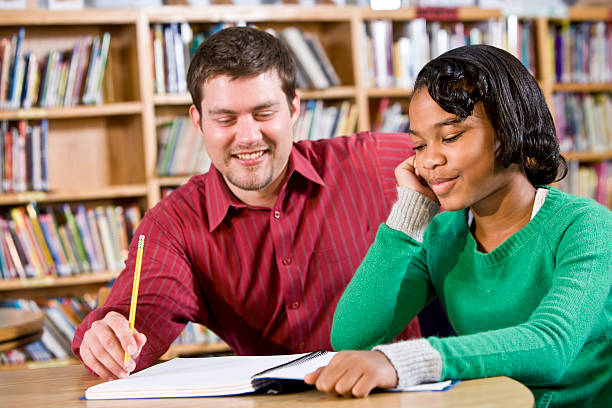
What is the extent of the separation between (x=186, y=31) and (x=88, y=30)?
19.9 inches

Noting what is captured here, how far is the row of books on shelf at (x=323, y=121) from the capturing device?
12.1 feet

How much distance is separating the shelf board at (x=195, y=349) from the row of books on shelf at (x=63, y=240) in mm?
456

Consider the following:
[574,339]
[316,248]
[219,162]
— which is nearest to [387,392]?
[574,339]

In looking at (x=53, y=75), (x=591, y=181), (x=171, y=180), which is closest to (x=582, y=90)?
(x=591, y=181)

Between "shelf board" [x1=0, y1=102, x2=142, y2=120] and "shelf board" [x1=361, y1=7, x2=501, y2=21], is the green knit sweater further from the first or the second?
"shelf board" [x1=361, y1=7, x2=501, y2=21]

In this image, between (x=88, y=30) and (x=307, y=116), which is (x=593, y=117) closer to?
(x=307, y=116)

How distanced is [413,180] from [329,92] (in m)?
2.36

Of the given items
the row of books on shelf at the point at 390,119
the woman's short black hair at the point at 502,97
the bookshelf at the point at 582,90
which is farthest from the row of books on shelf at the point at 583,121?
the woman's short black hair at the point at 502,97

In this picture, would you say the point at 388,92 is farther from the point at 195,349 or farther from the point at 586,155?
the point at 195,349

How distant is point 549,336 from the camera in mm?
1044

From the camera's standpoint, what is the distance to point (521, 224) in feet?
4.28

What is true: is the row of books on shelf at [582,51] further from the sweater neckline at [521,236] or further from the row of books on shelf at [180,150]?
the sweater neckline at [521,236]

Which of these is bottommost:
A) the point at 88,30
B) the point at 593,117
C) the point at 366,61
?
the point at 593,117

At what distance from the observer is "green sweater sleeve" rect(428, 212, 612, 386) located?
3.36ft
